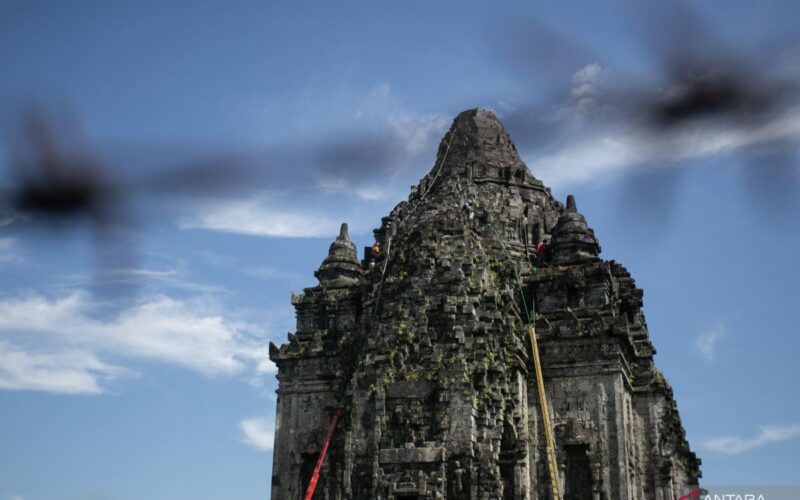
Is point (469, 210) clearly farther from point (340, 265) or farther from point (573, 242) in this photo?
point (340, 265)

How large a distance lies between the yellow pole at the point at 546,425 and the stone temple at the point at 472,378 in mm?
384

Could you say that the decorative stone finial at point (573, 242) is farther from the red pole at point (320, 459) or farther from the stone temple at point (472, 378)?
the red pole at point (320, 459)

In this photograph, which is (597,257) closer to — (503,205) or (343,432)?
(503,205)

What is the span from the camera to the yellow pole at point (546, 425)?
114ft

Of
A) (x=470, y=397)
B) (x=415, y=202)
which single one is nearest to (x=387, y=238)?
(x=415, y=202)

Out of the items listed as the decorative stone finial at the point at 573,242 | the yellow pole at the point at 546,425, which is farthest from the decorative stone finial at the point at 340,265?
the yellow pole at the point at 546,425

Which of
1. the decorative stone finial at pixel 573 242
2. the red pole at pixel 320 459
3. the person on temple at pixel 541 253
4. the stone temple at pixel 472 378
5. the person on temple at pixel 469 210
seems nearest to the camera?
the stone temple at pixel 472 378

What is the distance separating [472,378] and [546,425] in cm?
359

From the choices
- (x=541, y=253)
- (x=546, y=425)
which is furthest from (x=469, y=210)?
(x=546, y=425)

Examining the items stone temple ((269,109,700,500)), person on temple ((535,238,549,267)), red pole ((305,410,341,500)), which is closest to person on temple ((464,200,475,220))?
stone temple ((269,109,700,500))

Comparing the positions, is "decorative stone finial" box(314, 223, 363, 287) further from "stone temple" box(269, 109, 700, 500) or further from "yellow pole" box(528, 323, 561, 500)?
"yellow pole" box(528, 323, 561, 500)

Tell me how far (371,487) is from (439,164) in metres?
24.7

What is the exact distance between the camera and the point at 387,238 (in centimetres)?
4722

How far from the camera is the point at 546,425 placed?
35875 millimetres
